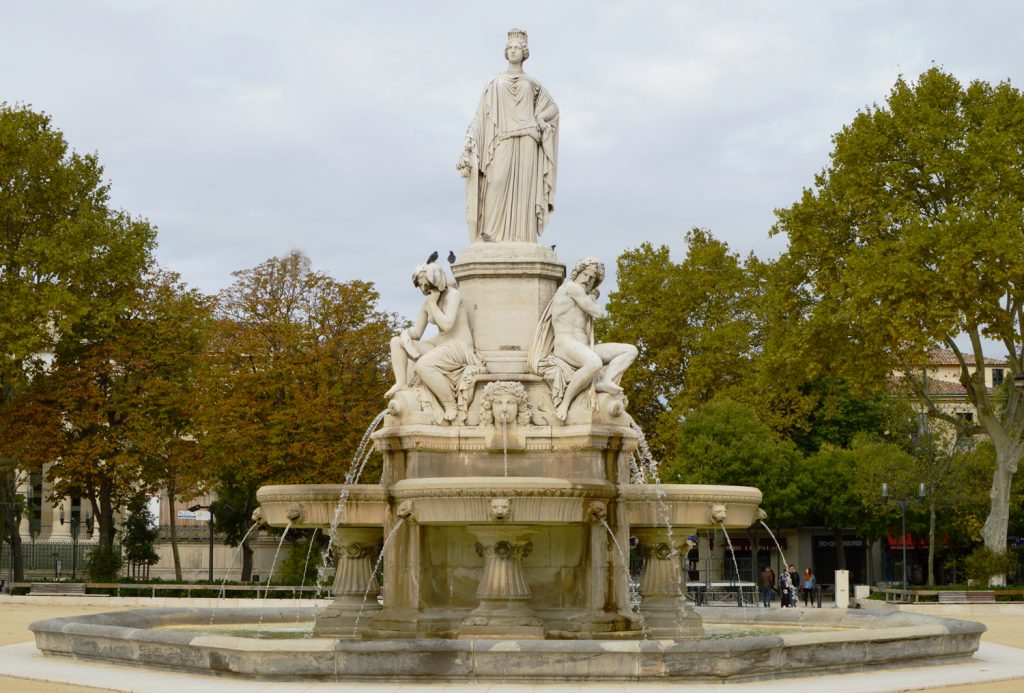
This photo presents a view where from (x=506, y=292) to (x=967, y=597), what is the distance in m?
22.9

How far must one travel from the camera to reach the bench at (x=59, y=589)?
1624 inches

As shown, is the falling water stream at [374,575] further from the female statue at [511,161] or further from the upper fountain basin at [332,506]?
the female statue at [511,161]

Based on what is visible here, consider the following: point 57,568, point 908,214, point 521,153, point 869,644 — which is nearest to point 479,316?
point 521,153

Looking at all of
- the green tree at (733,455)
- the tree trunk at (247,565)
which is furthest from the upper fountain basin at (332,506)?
the green tree at (733,455)

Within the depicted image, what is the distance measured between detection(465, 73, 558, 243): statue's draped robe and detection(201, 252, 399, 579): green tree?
24334 mm

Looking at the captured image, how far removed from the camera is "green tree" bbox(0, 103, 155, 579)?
43562mm

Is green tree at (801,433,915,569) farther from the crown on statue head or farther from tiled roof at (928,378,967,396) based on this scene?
the crown on statue head

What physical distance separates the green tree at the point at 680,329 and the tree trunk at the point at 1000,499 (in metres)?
14.9

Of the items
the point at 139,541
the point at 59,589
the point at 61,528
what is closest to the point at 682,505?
the point at 59,589

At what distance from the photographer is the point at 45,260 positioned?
146ft

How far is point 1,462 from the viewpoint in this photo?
47625 millimetres

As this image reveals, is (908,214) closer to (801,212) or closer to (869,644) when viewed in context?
(801,212)

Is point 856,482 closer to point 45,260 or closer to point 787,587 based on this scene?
point 787,587

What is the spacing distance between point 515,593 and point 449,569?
1624 millimetres
